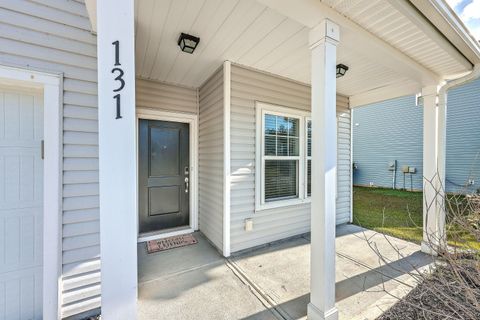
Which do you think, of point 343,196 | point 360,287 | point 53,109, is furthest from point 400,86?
point 53,109

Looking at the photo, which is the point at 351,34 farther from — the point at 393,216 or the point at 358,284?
the point at 393,216

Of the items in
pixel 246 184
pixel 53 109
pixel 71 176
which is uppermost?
pixel 53 109

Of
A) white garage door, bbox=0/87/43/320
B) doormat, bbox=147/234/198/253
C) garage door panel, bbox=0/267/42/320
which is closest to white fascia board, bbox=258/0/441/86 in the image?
white garage door, bbox=0/87/43/320

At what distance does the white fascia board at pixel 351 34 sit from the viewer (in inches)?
62.7

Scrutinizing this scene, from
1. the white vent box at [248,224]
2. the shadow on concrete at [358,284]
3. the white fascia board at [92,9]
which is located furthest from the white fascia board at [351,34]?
the white vent box at [248,224]

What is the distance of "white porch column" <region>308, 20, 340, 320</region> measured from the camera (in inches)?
67.2

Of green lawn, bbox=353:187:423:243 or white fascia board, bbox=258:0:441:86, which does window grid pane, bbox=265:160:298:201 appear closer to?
green lawn, bbox=353:187:423:243

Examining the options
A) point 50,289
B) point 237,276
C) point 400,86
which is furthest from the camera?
point 400,86

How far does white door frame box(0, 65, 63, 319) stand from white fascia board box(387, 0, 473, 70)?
2.75 metres

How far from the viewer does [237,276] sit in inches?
97.7

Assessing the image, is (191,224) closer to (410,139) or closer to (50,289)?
(50,289)

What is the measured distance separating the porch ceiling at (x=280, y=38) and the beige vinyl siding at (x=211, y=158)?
347mm

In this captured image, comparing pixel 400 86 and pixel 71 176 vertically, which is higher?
pixel 400 86

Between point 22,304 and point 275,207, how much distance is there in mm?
2867
